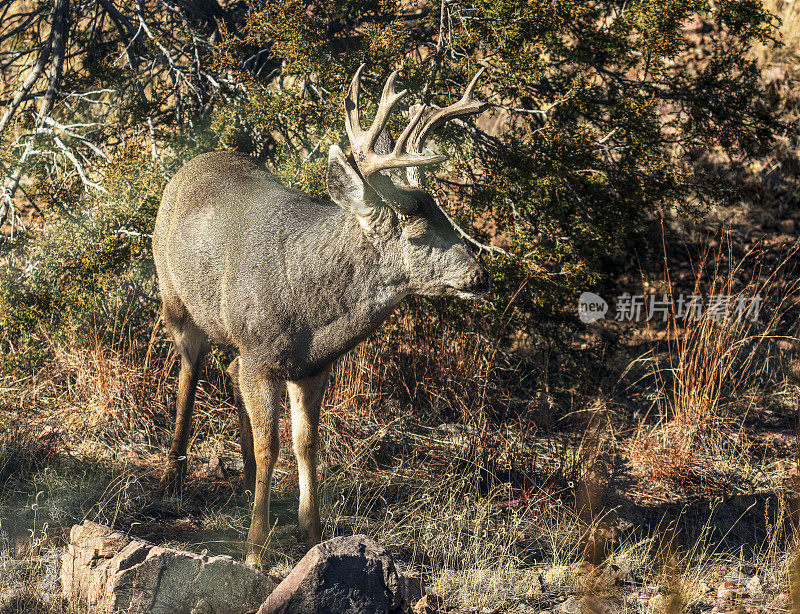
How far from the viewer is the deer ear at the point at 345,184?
387cm

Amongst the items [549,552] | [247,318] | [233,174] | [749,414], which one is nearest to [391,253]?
[247,318]

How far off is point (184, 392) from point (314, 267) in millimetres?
1666

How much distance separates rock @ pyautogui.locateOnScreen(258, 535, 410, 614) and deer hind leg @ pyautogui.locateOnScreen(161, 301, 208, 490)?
2031 millimetres

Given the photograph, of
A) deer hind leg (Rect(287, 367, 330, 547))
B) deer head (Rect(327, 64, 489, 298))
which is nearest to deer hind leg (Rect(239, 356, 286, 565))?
deer hind leg (Rect(287, 367, 330, 547))

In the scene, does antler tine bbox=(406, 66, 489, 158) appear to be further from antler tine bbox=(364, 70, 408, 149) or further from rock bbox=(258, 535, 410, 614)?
rock bbox=(258, 535, 410, 614)

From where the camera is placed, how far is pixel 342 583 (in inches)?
134

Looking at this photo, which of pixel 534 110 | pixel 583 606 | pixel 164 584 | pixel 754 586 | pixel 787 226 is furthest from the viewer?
pixel 787 226

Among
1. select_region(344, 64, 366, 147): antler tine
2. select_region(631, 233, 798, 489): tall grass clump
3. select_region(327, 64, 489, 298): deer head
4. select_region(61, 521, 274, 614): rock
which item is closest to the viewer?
select_region(61, 521, 274, 614): rock

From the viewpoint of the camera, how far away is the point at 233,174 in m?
5.08

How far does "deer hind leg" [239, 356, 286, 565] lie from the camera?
4.32 metres

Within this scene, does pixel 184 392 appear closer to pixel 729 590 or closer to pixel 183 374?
pixel 183 374

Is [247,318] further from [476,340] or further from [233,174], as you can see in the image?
[476,340]

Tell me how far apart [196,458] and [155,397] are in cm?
71

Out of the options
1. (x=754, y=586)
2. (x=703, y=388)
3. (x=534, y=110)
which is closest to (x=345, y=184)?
(x=534, y=110)
